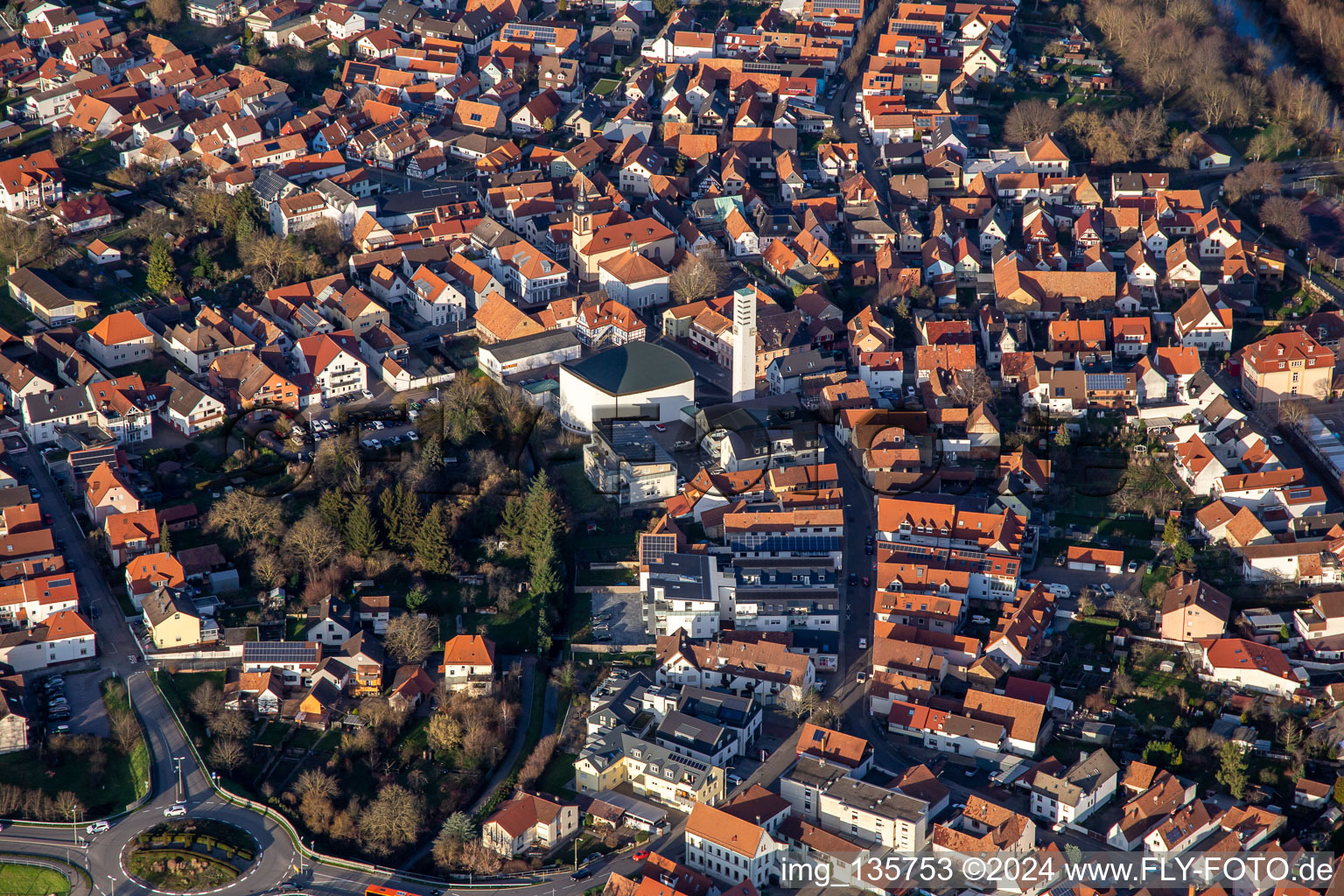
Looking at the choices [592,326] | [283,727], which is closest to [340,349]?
[592,326]

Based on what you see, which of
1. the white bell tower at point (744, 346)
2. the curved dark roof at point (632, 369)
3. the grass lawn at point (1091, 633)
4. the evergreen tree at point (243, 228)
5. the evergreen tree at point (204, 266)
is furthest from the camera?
the evergreen tree at point (243, 228)

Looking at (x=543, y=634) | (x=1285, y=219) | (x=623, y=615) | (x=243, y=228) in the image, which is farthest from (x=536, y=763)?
(x=1285, y=219)

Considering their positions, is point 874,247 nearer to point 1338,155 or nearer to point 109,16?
point 1338,155

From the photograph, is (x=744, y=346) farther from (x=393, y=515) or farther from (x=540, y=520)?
(x=393, y=515)

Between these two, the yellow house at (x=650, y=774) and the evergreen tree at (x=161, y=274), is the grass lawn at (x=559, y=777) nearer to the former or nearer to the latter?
the yellow house at (x=650, y=774)

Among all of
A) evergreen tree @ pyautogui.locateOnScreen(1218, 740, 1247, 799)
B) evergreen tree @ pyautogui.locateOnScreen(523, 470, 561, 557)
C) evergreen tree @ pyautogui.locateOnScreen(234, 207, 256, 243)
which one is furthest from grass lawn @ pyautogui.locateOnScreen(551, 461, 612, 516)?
evergreen tree @ pyautogui.locateOnScreen(1218, 740, 1247, 799)

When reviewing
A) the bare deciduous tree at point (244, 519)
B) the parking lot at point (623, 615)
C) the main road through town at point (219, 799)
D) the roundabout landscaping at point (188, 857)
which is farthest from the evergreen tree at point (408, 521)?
the roundabout landscaping at point (188, 857)

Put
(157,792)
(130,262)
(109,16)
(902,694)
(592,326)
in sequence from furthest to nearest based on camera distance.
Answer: (109,16) → (130,262) → (592,326) → (902,694) → (157,792)

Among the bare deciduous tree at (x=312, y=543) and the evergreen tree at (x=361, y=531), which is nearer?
the bare deciduous tree at (x=312, y=543)
